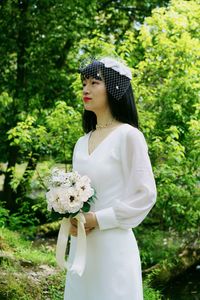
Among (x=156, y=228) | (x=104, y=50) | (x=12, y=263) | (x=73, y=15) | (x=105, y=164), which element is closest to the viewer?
(x=105, y=164)

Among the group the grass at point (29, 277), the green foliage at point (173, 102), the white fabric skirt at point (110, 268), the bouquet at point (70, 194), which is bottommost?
the grass at point (29, 277)

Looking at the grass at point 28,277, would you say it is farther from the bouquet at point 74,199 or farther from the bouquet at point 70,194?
the bouquet at point 70,194

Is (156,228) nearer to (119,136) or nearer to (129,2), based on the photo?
→ (119,136)

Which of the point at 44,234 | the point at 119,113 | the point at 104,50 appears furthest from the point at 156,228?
the point at 119,113

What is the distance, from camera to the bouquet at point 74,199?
7.68 ft

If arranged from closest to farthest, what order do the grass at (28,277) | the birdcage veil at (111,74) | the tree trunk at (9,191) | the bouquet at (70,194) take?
the bouquet at (70,194) → the birdcage veil at (111,74) → the grass at (28,277) → the tree trunk at (9,191)

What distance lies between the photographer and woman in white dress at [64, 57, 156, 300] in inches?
95.3

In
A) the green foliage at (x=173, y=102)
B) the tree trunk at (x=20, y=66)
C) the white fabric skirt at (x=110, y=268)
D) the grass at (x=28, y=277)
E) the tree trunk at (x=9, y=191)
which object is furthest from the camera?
the tree trunk at (x=9, y=191)

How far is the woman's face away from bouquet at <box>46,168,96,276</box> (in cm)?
39

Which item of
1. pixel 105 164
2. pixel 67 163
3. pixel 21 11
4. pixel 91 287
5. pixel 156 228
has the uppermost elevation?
pixel 105 164

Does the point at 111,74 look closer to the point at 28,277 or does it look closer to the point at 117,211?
the point at 117,211

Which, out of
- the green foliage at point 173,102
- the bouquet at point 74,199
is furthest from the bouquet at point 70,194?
the green foliage at point 173,102

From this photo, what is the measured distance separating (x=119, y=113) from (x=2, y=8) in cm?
624

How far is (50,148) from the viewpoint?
6.25 m
